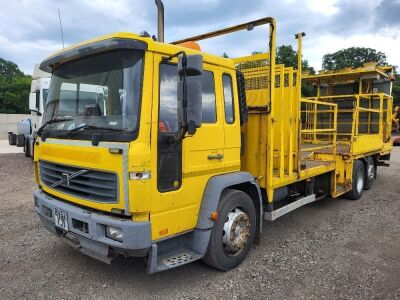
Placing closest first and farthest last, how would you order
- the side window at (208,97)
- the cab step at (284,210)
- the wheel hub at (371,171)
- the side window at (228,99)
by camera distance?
the side window at (208,97) < the side window at (228,99) < the cab step at (284,210) < the wheel hub at (371,171)

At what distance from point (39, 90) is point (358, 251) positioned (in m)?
10.4

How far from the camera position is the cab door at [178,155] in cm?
304

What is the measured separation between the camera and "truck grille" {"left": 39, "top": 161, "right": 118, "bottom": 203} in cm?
297

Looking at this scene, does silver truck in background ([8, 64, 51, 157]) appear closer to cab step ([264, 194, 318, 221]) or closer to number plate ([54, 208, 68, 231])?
number plate ([54, 208, 68, 231])

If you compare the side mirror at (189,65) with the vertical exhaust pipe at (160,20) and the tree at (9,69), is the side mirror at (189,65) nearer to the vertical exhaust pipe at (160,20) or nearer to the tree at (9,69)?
the vertical exhaust pipe at (160,20)

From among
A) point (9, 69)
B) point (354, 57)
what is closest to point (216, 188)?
point (354, 57)

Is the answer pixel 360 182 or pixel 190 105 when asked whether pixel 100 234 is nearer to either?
pixel 190 105

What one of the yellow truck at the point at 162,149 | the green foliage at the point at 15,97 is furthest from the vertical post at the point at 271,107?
the green foliage at the point at 15,97

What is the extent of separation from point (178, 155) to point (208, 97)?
2.44 ft

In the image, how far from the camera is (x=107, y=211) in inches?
120

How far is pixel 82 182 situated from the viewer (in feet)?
10.5

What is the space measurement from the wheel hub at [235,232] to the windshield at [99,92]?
1.58m

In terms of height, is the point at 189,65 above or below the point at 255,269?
above

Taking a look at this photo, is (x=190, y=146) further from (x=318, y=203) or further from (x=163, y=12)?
(x=318, y=203)
